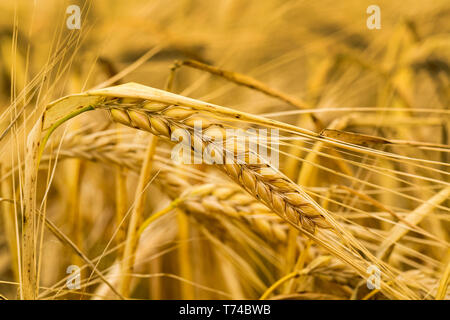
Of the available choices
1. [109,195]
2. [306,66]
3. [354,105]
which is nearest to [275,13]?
[306,66]

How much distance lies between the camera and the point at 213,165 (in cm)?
54

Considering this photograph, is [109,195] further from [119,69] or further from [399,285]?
[399,285]

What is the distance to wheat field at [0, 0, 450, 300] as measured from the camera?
1.69 ft

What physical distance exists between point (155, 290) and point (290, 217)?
0.36 meters

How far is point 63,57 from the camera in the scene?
0.51 m
